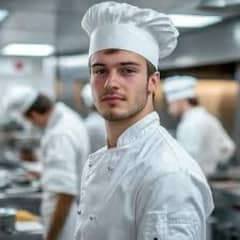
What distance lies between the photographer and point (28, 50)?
4.50 metres

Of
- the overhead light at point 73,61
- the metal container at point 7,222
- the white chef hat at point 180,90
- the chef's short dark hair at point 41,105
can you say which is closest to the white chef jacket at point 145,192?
the metal container at point 7,222

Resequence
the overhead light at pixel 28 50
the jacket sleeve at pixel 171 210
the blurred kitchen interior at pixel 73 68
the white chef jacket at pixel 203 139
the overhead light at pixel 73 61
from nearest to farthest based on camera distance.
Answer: the jacket sleeve at pixel 171 210 < the blurred kitchen interior at pixel 73 68 < the white chef jacket at pixel 203 139 < the overhead light at pixel 28 50 < the overhead light at pixel 73 61

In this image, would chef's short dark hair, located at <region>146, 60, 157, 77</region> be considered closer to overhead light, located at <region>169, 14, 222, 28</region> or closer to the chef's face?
the chef's face

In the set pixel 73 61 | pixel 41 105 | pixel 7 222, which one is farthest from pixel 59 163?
pixel 73 61

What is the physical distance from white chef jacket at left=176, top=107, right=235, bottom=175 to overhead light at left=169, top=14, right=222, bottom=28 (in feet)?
1.80

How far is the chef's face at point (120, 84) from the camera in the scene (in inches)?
37.7

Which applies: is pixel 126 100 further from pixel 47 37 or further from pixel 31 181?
pixel 47 37

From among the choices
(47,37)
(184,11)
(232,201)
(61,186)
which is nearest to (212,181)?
(232,201)

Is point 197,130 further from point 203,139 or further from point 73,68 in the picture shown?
point 73,68

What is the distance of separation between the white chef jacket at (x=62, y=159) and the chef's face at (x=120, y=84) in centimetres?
85

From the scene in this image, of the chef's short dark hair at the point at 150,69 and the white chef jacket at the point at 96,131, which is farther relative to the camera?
the white chef jacket at the point at 96,131

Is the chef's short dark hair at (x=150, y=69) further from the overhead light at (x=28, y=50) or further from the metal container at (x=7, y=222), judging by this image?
the overhead light at (x=28, y=50)

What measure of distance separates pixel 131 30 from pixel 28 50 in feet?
11.8

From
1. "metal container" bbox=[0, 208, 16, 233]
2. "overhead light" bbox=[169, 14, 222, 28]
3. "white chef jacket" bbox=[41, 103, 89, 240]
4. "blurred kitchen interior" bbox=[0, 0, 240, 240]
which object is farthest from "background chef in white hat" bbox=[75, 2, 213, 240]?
"overhead light" bbox=[169, 14, 222, 28]
